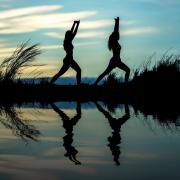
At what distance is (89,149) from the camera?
4.76 m

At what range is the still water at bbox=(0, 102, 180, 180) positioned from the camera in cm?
361

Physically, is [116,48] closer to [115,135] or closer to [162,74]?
[162,74]

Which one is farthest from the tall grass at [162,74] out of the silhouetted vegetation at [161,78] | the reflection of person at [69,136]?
the reflection of person at [69,136]

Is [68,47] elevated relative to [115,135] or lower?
elevated

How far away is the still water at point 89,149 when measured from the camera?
3.61 metres

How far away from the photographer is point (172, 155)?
14.0 feet

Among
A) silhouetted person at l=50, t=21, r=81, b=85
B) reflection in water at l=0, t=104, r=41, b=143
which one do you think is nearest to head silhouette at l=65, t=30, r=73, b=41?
silhouetted person at l=50, t=21, r=81, b=85

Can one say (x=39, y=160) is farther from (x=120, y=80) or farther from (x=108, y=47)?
(x=120, y=80)

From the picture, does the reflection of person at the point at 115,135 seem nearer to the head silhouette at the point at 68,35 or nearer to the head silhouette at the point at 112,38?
the head silhouette at the point at 68,35

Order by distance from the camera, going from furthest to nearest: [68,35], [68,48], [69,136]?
[68,48] → [68,35] → [69,136]

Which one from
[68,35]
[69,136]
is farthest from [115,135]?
[68,35]

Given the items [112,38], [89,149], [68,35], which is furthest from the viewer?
[112,38]

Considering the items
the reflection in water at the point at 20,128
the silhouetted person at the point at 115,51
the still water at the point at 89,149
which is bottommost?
the reflection in water at the point at 20,128

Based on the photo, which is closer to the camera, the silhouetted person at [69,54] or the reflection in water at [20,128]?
the reflection in water at [20,128]
